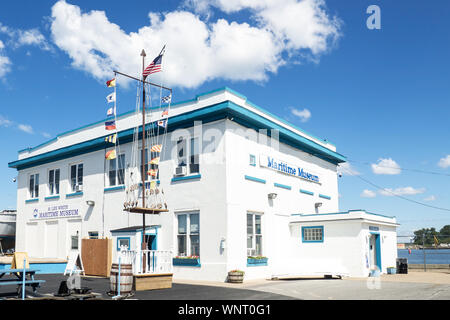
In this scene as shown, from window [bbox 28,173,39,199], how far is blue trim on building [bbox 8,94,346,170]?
873 millimetres

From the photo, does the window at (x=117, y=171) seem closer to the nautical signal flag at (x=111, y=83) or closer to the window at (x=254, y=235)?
the nautical signal flag at (x=111, y=83)

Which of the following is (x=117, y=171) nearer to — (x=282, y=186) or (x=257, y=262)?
(x=282, y=186)

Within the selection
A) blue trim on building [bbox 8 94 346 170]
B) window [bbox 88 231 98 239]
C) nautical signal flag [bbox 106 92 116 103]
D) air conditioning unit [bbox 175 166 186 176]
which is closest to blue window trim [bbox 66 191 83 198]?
blue trim on building [bbox 8 94 346 170]

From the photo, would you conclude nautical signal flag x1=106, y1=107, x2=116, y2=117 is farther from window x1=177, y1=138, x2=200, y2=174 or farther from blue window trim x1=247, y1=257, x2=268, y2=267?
blue window trim x1=247, y1=257, x2=268, y2=267

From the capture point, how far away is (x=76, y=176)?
2855 cm

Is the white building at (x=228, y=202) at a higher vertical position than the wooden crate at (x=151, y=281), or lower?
higher

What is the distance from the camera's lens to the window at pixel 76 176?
2823 cm

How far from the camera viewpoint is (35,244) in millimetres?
30797

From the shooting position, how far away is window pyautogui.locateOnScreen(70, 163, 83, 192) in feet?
92.6

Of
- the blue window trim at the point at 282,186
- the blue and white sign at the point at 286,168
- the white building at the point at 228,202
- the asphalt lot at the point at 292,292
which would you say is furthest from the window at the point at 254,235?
the asphalt lot at the point at 292,292

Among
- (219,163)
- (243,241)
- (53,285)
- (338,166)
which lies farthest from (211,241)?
(338,166)

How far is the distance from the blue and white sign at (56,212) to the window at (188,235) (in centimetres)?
892

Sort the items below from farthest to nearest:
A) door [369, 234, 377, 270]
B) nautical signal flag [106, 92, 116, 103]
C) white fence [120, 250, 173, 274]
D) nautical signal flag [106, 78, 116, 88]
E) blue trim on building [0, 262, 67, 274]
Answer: door [369, 234, 377, 270] → blue trim on building [0, 262, 67, 274] → nautical signal flag [106, 92, 116, 103] → nautical signal flag [106, 78, 116, 88] → white fence [120, 250, 173, 274]

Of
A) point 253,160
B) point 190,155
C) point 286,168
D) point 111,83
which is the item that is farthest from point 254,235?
point 111,83
